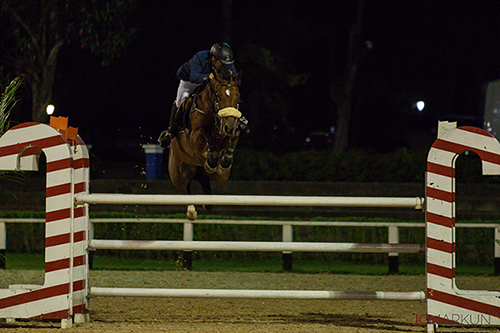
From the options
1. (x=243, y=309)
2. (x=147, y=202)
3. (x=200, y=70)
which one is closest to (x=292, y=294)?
(x=147, y=202)

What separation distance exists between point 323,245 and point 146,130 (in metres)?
17.9

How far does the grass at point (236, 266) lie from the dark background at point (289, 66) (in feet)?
25.0

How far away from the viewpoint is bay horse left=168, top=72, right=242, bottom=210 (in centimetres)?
529

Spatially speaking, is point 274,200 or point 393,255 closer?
point 274,200

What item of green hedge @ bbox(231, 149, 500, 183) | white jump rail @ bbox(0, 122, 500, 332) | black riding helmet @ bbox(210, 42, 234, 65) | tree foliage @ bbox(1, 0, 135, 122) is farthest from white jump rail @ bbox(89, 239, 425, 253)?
tree foliage @ bbox(1, 0, 135, 122)

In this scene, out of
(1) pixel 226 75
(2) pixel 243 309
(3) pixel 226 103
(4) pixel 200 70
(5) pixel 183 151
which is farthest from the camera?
(2) pixel 243 309

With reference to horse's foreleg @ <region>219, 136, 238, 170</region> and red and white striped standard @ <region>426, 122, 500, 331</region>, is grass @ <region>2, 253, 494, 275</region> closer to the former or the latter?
red and white striped standard @ <region>426, 122, 500, 331</region>

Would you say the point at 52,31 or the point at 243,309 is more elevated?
the point at 52,31

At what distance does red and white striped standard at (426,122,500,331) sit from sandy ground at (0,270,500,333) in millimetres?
412

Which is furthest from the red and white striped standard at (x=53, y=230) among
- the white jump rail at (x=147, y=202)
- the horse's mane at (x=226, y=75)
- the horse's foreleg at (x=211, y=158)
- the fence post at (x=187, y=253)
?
the fence post at (x=187, y=253)

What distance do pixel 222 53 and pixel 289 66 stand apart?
1875cm

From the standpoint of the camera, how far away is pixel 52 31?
18812 mm

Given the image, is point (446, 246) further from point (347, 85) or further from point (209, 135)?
point (347, 85)

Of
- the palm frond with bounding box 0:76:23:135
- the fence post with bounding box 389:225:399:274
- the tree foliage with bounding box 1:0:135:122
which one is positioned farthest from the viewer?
the tree foliage with bounding box 1:0:135:122
